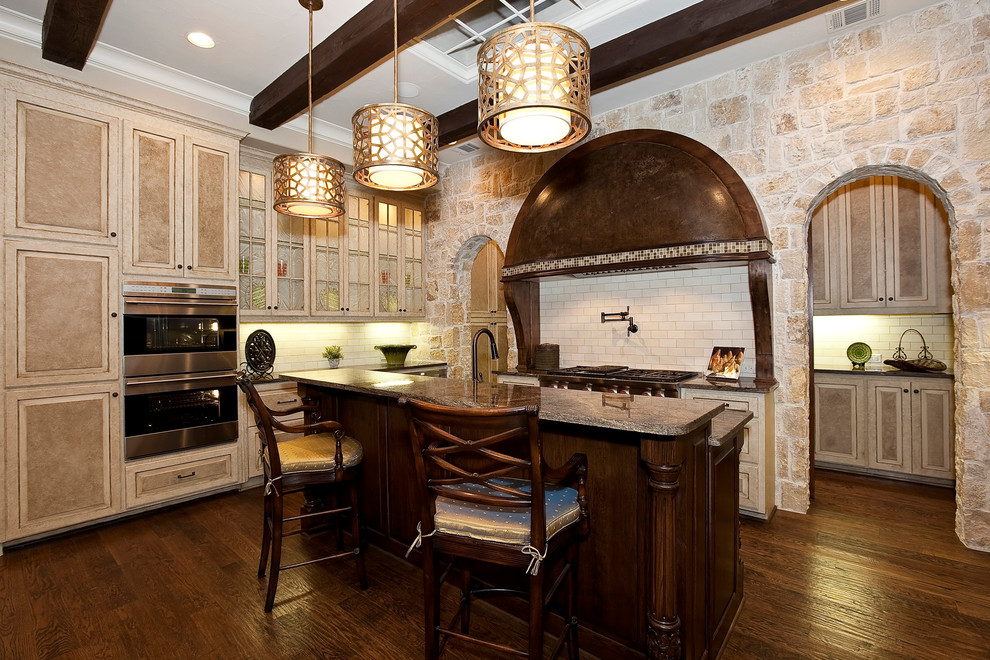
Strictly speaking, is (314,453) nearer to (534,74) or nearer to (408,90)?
(534,74)

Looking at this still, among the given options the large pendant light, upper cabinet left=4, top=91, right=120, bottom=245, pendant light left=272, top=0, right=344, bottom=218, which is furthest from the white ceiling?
the large pendant light

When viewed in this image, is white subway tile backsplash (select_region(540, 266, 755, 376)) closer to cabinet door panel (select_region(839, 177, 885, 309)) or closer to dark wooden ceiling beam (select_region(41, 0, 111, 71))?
cabinet door panel (select_region(839, 177, 885, 309))

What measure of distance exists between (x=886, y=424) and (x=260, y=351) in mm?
5670

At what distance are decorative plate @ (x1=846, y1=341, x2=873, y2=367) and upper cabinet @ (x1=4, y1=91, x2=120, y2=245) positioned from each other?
6.28 metres

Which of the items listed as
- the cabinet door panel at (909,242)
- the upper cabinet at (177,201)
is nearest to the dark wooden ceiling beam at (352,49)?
the upper cabinet at (177,201)

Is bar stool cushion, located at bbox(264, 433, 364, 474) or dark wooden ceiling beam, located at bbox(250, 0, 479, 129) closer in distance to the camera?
bar stool cushion, located at bbox(264, 433, 364, 474)

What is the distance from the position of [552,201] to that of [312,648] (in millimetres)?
3624

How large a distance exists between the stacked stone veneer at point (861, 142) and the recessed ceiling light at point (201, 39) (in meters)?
3.05

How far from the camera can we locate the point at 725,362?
12.4 feet

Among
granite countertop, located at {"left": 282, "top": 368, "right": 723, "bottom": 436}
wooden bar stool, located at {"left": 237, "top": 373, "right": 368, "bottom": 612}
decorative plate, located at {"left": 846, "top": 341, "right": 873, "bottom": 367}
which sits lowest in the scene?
wooden bar stool, located at {"left": 237, "top": 373, "right": 368, "bottom": 612}

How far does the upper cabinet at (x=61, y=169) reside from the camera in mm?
2965

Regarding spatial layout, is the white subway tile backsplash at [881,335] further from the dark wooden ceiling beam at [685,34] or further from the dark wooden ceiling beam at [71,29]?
the dark wooden ceiling beam at [71,29]

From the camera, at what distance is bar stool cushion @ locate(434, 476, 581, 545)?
157cm

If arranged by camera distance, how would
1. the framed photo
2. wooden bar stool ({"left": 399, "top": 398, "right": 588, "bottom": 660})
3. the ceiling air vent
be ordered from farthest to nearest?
the framed photo, the ceiling air vent, wooden bar stool ({"left": 399, "top": 398, "right": 588, "bottom": 660})
